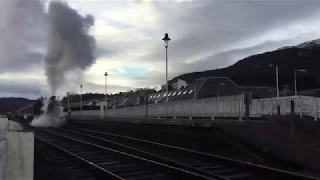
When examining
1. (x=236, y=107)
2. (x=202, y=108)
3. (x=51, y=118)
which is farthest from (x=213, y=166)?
(x=51, y=118)

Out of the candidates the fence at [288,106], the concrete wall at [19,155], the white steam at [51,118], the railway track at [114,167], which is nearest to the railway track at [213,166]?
the railway track at [114,167]

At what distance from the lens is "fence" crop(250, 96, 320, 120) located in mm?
22719

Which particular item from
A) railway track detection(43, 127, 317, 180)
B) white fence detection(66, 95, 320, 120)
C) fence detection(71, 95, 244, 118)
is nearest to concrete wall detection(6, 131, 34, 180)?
railway track detection(43, 127, 317, 180)

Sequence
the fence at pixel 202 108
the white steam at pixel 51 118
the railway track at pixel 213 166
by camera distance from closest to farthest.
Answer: the railway track at pixel 213 166 → the fence at pixel 202 108 → the white steam at pixel 51 118

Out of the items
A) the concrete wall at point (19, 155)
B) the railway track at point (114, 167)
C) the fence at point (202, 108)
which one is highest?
the fence at point (202, 108)

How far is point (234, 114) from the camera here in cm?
2356

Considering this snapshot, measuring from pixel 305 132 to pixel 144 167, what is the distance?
850 centimetres

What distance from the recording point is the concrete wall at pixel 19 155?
6207mm

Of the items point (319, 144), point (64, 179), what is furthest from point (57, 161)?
point (319, 144)

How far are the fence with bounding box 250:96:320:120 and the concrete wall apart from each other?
1833cm

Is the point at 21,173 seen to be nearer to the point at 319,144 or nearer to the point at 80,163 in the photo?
the point at 80,163

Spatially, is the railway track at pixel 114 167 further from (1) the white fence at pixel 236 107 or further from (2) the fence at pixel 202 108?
(2) the fence at pixel 202 108

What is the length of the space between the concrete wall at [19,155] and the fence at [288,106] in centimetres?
1833

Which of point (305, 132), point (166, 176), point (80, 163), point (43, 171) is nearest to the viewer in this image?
point (166, 176)
